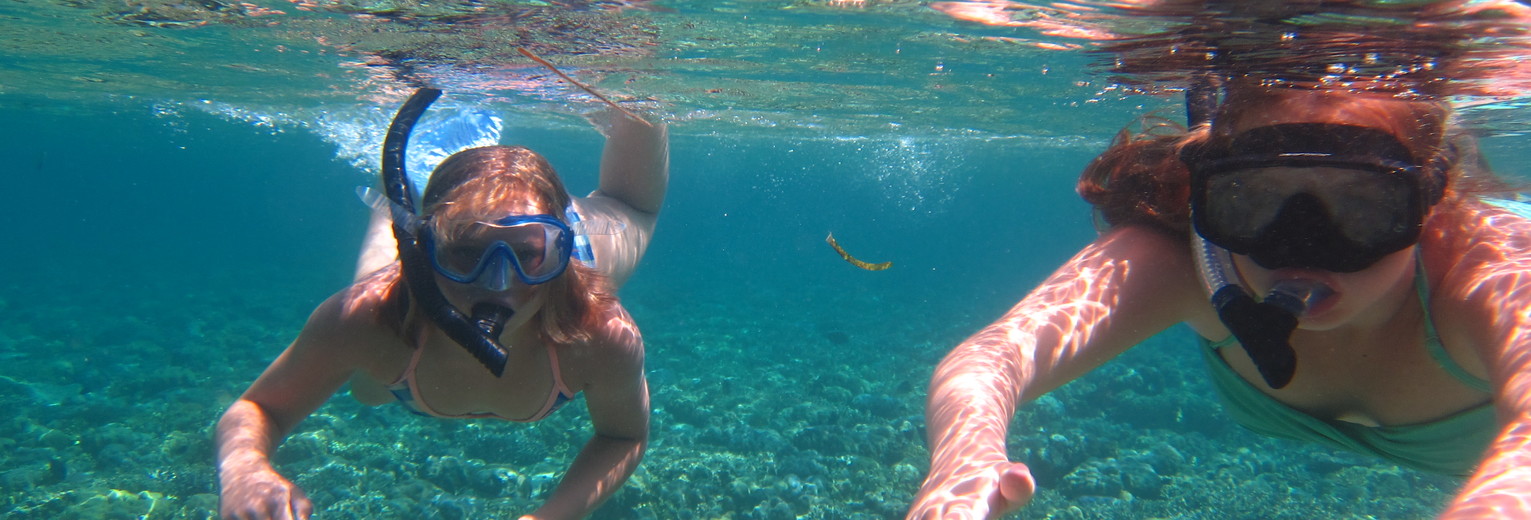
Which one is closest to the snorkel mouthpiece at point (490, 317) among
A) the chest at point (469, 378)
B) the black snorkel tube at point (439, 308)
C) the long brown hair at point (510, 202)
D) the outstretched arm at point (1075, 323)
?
the black snorkel tube at point (439, 308)

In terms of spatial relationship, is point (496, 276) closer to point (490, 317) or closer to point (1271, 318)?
point (490, 317)

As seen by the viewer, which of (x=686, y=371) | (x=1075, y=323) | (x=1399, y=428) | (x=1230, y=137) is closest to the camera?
(x=1230, y=137)

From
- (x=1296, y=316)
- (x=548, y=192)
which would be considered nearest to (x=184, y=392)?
(x=548, y=192)

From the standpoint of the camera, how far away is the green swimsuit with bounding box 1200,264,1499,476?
7.52ft

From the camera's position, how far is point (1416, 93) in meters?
5.89

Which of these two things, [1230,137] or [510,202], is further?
[510,202]

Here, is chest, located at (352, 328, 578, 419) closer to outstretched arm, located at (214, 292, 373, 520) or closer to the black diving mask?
outstretched arm, located at (214, 292, 373, 520)

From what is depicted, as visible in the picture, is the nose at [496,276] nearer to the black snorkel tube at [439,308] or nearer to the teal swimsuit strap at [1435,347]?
the black snorkel tube at [439,308]

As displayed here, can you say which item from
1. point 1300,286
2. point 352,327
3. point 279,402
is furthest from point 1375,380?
point 279,402

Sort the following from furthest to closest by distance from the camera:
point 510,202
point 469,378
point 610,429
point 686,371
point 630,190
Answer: point 686,371
point 630,190
point 610,429
point 469,378
point 510,202

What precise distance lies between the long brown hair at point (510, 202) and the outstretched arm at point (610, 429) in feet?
0.71

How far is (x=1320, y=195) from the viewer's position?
2.12m

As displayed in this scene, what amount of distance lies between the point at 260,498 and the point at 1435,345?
172 inches

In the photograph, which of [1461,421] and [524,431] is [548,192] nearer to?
[1461,421]
